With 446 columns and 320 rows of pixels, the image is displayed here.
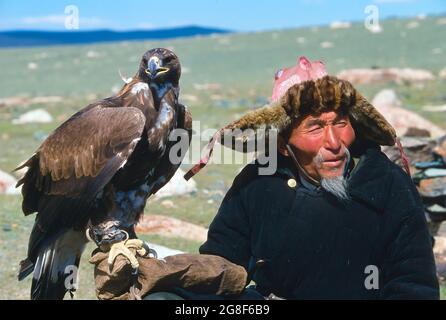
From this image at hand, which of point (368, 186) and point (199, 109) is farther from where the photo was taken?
point (199, 109)

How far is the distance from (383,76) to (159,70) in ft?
63.1

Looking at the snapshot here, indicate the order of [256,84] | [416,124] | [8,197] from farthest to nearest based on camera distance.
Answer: [256,84] < [416,124] < [8,197]

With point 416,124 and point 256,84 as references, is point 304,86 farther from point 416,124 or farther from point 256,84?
point 256,84

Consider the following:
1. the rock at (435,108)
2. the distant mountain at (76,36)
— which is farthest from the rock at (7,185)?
the distant mountain at (76,36)

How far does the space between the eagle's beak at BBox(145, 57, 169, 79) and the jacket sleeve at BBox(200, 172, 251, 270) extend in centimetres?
90

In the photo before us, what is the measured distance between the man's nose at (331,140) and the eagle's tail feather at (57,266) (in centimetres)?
172

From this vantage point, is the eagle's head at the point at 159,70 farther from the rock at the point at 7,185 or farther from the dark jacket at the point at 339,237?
the rock at the point at 7,185

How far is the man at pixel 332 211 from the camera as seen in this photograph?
3.85 metres

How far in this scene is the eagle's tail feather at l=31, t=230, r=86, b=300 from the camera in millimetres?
4844

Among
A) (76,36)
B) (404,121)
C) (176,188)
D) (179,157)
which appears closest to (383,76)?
(404,121)

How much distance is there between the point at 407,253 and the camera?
379 centimetres
